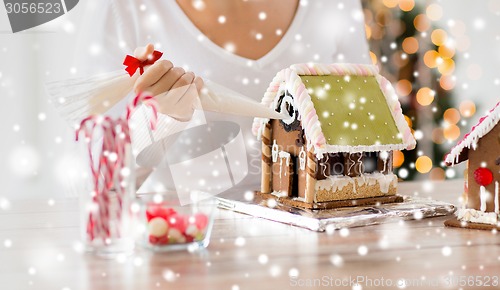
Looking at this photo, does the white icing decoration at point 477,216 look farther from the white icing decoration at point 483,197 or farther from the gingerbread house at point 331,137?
the gingerbread house at point 331,137

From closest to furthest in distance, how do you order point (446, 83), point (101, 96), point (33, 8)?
point (101, 96)
point (33, 8)
point (446, 83)

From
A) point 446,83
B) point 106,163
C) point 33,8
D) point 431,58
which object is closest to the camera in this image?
point 106,163

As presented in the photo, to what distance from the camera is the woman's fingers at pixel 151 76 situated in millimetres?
1061

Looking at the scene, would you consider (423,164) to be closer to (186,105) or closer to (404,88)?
(404,88)

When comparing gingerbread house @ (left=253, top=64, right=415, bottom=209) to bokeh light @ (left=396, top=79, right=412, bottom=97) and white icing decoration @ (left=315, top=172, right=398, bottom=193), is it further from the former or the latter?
bokeh light @ (left=396, top=79, right=412, bottom=97)

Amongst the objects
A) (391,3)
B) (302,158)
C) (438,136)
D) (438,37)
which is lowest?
(302,158)

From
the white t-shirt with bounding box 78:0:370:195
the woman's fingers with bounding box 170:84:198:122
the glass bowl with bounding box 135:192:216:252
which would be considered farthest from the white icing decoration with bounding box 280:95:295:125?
the white t-shirt with bounding box 78:0:370:195

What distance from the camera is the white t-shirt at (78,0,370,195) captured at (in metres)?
1.80

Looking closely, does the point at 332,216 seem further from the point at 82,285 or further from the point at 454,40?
the point at 454,40

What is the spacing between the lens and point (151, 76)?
1064mm

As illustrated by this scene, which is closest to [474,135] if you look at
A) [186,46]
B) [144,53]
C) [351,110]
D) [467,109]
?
[351,110]

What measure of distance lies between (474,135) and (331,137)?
0.26 m

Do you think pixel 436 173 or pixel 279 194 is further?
pixel 436 173

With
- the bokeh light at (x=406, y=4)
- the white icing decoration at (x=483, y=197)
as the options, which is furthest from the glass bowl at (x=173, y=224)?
the bokeh light at (x=406, y=4)
